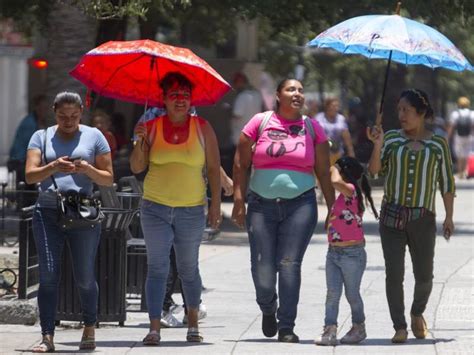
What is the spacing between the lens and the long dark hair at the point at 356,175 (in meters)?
8.96

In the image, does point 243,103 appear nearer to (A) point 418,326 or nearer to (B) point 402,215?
(A) point 418,326

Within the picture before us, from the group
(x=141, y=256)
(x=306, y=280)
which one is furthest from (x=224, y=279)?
(x=141, y=256)

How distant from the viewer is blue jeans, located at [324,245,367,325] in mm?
8898

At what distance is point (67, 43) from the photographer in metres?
15.7

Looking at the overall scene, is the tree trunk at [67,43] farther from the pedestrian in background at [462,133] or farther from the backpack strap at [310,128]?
the pedestrian in background at [462,133]

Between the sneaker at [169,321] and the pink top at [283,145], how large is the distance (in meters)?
1.68

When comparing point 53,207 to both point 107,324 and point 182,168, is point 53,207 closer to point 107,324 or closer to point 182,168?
point 182,168

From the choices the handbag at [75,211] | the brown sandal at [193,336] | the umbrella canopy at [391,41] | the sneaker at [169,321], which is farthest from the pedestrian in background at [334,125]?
the handbag at [75,211]

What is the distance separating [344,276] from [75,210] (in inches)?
72.1

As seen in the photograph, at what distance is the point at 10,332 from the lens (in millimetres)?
9594

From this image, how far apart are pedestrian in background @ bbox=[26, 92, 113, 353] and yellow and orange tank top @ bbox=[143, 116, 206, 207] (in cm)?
31

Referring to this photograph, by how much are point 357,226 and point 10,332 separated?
2583 millimetres

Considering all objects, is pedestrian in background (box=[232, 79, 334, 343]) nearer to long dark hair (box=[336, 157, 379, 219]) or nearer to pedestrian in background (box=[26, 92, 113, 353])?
long dark hair (box=[336, 157, 379, 219])

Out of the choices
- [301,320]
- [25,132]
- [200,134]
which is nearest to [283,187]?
[200,134]
